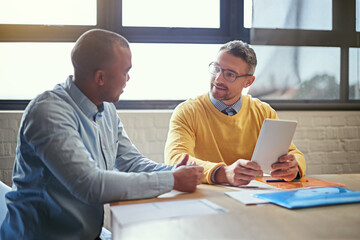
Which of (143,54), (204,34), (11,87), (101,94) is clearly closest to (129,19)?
(143,54)

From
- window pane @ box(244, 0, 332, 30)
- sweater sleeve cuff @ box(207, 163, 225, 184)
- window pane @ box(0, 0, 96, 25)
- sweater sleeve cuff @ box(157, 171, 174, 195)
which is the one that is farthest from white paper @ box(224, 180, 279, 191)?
window pane @ box(0, 0, 96, 25)

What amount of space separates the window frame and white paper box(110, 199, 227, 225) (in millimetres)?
1739

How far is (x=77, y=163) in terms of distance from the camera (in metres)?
1.14

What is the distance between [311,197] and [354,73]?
2250 mm

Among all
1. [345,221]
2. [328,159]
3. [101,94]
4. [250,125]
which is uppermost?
[101,94]

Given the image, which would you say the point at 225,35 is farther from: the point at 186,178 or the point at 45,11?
the point at 186,178

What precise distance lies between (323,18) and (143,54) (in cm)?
153

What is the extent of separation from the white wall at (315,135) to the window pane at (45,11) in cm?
84

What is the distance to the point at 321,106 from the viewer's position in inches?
117

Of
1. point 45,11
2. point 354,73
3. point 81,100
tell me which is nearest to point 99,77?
point 81,100

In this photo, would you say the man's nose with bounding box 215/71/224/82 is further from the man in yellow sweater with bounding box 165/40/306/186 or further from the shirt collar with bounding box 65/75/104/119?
the shirt collar with bounding box 65/75/104/119

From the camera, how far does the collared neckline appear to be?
1.38 m

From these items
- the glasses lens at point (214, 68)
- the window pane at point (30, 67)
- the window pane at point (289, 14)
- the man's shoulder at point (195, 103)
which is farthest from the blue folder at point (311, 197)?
the window pane at point (30, 67)

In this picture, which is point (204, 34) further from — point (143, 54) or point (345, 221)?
point (345, 221)
